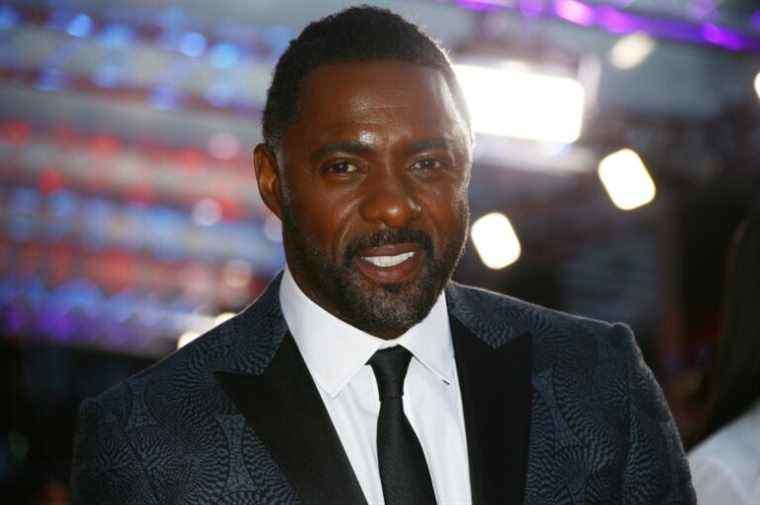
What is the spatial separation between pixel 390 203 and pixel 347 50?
368 millimetres

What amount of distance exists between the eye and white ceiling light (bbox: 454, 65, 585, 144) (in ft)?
14.6

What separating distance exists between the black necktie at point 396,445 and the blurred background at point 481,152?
0.71 m

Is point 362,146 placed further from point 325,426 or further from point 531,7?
point 531,7

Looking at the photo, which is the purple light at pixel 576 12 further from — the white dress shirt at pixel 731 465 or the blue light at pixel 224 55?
the white dress shirt at pixel 731 465

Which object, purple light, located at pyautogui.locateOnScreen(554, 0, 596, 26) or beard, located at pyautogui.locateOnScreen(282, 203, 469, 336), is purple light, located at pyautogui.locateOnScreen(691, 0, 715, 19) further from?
beard, located at pyautogui.locateOnScreen(282, 203, 469, 336)

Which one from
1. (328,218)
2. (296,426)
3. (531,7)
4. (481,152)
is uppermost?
(531,7)

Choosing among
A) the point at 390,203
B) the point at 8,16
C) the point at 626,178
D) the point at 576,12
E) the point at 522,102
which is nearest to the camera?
the point at 390,203

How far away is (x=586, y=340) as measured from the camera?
2000 millimetres

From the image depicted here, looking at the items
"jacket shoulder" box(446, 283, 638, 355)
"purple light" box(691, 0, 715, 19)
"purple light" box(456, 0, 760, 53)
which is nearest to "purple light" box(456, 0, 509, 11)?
"purple light" box(456, 0, 760, 53)

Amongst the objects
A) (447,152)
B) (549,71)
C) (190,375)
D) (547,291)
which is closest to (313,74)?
(447,152)

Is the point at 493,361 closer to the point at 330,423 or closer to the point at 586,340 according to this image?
the point at 586,340

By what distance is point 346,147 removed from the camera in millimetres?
1797

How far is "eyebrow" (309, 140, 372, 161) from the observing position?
179 centimetres

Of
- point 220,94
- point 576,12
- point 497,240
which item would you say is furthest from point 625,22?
point 497,240
